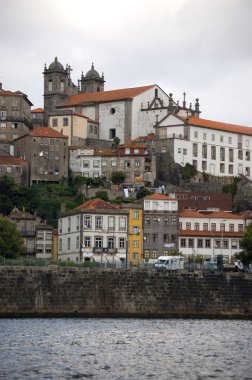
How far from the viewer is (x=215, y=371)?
185 ft

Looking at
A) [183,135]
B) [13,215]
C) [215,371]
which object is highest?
[183,135]

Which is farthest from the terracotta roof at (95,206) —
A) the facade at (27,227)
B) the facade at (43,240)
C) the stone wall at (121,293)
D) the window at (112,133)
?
the window at (112,133)

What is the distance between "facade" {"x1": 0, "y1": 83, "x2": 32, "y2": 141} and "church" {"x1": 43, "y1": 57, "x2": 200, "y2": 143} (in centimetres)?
328

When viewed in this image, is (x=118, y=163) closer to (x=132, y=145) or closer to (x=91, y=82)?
(x=132, y=145)

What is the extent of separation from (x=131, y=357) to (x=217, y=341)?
29.9 feet

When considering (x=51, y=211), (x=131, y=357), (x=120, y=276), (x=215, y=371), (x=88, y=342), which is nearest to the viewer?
(x=215, y=371)

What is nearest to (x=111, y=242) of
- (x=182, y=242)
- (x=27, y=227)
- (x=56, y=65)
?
(x=182, y=242)

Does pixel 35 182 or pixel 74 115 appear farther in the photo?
pixel 74 115

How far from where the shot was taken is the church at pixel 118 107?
166250 mm

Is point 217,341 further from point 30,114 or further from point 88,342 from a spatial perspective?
point 30,114

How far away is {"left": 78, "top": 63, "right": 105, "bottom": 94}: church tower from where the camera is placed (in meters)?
193

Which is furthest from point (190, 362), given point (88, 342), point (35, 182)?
point (35, 182)

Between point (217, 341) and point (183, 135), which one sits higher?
point (183, 135)

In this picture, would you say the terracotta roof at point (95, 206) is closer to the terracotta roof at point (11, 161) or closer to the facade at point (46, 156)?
the terracotta roof at point (11, 161)
